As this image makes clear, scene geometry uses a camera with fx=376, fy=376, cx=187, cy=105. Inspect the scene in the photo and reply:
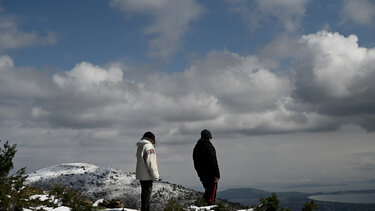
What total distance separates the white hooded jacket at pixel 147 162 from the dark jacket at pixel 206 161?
2381 millimetres

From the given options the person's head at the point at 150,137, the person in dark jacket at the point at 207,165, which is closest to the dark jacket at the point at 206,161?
the person in dark jacket at the point at 207,165

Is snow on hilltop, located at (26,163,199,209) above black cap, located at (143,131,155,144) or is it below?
below

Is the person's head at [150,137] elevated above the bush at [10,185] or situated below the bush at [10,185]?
above

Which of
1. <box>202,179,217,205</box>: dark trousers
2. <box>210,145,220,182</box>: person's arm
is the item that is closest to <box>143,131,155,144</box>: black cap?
<box>210,145,220,182</box>: person's arm

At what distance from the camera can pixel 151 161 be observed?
10.1m

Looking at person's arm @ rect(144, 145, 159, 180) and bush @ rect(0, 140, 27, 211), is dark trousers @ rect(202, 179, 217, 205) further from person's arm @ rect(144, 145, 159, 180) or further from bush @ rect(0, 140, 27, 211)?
bush @ rect(0, 140, 27, 211)

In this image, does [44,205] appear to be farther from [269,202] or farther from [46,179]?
[46,179]

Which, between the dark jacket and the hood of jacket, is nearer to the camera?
the hood of jacket

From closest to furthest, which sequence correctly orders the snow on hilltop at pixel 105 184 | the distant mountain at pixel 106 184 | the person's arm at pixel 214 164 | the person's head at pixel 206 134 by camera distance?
1. the person's arm at pixel 214 164
2. the person's head at pixel 206 134
3. the distant mountain at pixel 106 184
4. the snow on hilltop at pixel 105 184

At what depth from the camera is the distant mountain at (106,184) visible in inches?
945

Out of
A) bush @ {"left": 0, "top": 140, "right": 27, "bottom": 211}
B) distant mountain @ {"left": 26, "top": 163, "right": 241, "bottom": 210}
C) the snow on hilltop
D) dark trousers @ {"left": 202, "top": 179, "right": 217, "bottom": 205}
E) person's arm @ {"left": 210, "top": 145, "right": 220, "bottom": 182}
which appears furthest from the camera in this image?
the snow on hilltop

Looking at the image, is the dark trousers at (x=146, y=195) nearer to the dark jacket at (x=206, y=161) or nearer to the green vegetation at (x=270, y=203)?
the dark jacket at (x=206, y=161)

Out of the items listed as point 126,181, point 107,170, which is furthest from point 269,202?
point 107,170

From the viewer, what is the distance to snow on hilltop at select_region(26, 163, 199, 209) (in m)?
24.1
